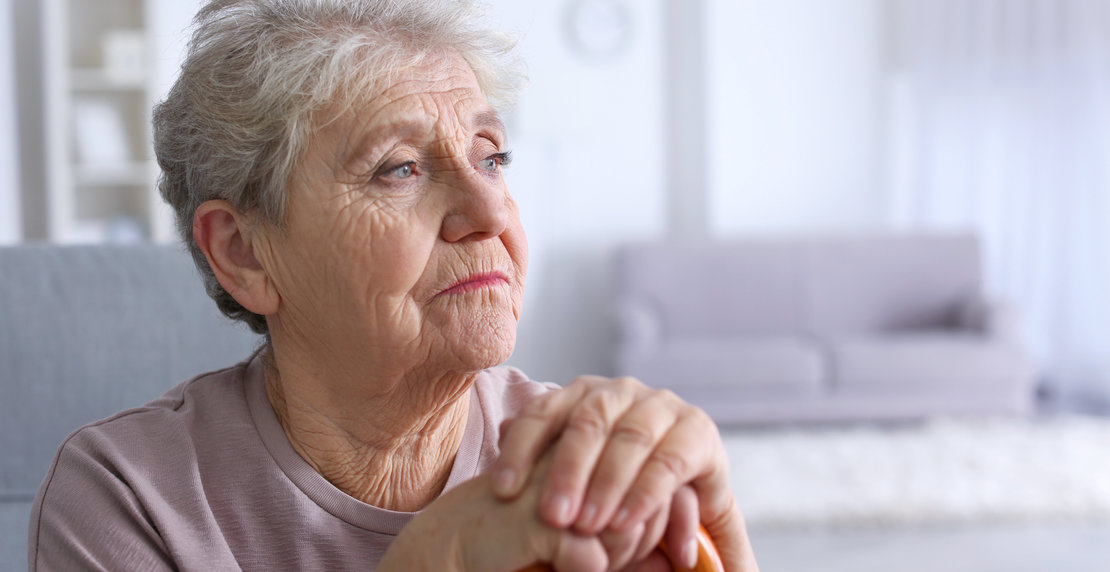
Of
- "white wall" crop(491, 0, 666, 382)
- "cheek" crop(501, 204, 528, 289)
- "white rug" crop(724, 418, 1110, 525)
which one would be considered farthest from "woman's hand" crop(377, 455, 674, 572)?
"white wall" crop(491, 0, 666, 382)

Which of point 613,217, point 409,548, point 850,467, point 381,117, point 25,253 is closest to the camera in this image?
point 409,548

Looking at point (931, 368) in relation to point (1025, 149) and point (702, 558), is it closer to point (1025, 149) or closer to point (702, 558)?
point (1025, 149)

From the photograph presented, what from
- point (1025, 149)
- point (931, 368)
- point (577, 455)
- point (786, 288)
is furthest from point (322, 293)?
point (1025, 149)

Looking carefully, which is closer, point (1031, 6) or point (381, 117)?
point (381, 117)

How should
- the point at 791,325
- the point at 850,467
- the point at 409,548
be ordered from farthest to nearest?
the point at 791,325 → the point at 850,467 → the point at 409,548

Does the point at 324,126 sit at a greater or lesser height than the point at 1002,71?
lesser

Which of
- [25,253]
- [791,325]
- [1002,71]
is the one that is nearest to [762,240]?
[791,325]

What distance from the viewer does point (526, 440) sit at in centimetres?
68

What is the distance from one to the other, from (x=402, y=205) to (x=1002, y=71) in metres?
5.60

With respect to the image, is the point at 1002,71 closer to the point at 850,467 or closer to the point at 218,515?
the point at 850,467

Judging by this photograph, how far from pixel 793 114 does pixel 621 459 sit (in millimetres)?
5509

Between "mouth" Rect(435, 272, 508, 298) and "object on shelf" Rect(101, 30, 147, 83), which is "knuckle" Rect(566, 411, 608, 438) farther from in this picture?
"object on shelf" Rect(101, 30, 147, 83)

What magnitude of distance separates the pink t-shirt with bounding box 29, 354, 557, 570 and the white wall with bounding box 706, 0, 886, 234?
16.3 ft

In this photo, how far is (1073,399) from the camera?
5539 mm
